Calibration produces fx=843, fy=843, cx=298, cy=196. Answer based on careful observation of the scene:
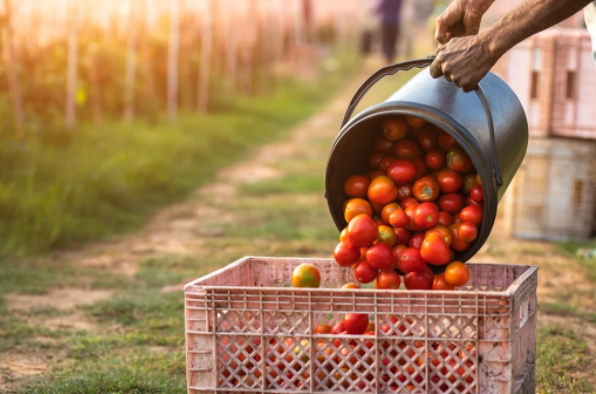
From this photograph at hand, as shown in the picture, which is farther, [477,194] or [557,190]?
[557,190]

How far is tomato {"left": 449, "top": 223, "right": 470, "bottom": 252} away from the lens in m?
2.81

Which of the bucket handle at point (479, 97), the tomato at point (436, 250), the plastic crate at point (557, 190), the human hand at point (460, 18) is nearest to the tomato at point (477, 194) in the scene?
the bucket handle at point (479, 97)

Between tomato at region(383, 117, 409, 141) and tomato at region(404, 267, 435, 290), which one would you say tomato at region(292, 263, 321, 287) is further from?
tomato at region(383, 117, 409, 141)

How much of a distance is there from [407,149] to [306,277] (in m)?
0.59

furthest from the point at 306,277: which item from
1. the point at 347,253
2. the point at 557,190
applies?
the point at 557,190

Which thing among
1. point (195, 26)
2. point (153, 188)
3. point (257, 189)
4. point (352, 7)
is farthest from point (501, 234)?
point (352, 7)

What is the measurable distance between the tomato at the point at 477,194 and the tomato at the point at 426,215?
5.2 inches

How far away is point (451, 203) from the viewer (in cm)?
292

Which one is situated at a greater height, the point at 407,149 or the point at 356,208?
the point at 407,149

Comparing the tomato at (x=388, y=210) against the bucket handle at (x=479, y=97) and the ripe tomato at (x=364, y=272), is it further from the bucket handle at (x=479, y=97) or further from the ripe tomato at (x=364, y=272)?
the bucket handle at (x=479, y=97)

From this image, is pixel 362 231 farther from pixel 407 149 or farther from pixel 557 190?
pixel 557 190

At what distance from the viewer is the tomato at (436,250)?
271 centimetres

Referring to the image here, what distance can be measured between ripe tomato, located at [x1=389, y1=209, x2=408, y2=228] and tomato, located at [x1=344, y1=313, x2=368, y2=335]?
0.39 metres

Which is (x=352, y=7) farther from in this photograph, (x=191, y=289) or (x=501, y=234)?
(x=191, y=289)
